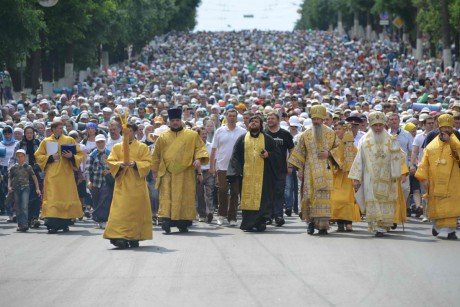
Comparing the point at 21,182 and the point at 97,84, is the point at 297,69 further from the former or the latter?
the point at 21,182

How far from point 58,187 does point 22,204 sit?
3.70ft

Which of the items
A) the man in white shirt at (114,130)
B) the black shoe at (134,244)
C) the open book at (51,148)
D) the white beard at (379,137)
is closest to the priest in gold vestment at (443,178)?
the white beard at (379,137)

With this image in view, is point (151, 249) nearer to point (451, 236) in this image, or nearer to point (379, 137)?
point (379, 137)

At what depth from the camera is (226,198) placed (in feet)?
73.3

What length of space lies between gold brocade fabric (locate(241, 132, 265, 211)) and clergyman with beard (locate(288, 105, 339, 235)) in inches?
30.3

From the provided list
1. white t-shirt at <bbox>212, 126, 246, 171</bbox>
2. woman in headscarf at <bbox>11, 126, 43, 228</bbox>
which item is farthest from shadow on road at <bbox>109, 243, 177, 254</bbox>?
woman in headscarf at <bbox>11, 126, 43, 228</bbox>

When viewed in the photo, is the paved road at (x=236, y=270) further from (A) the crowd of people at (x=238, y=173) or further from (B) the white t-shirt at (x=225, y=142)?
(B) the white t-shirt at (x=225, y=142)

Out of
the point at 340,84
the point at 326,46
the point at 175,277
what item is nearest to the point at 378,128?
the point at 175,277

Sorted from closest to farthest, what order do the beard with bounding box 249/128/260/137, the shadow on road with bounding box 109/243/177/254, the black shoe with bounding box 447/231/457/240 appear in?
1. the shadow on road with bounding box 109/243/177/254
2. the black shoe with bounding box 447/231/457/240
3. the beard with bounding box 249/128/260/137

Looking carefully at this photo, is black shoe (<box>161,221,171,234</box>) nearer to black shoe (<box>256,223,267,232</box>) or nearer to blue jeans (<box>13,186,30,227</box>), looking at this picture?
black shoe (<box>256,223,267,232</box>)

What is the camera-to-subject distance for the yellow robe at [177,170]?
20.1 meters

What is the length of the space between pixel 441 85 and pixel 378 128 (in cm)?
2954

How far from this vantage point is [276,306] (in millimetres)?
12344

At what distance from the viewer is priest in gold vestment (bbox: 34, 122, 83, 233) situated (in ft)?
69.2
